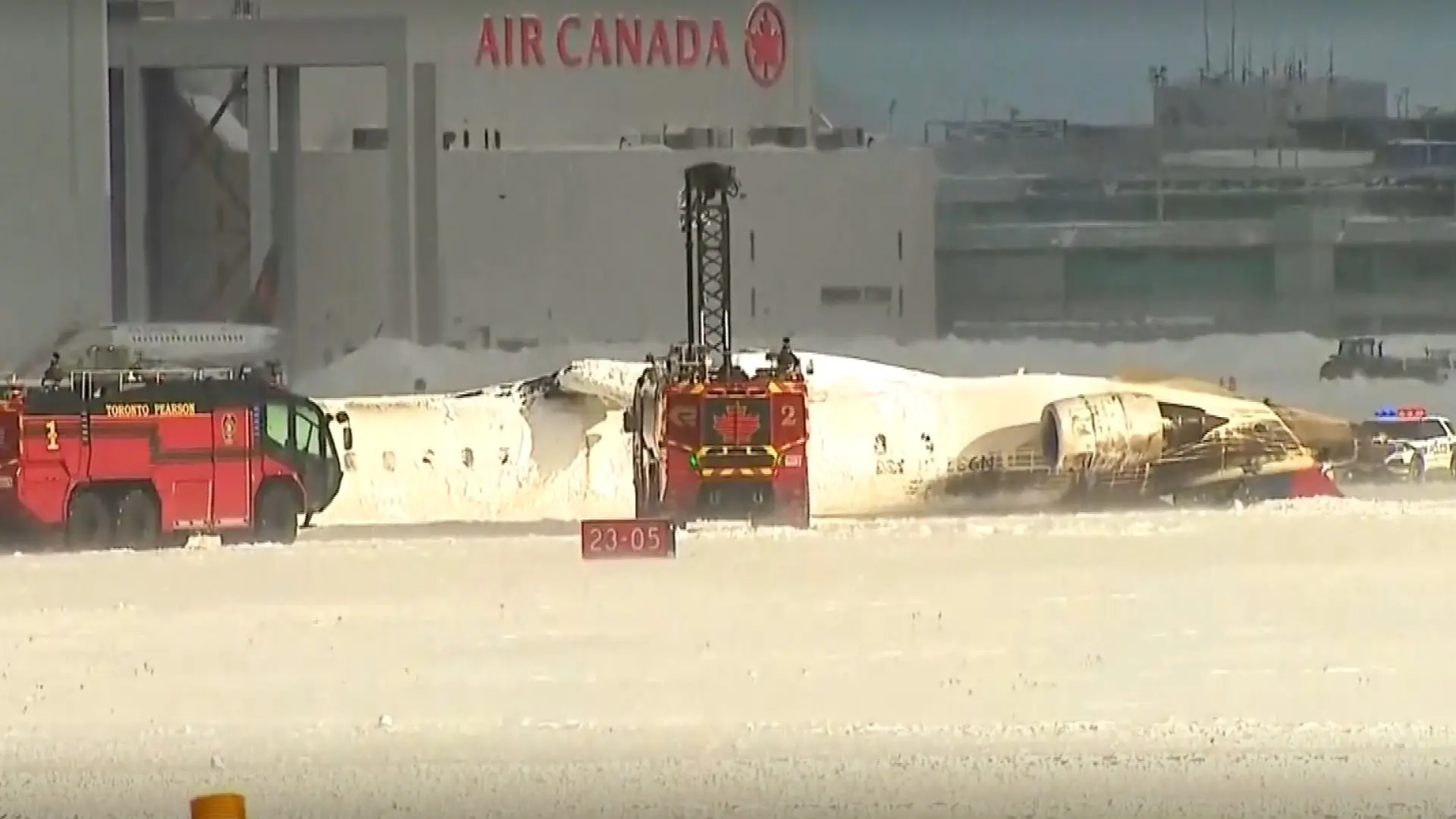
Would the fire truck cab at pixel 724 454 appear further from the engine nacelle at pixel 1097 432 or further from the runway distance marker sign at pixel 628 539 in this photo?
the engine nacelle at pixel 1097 432

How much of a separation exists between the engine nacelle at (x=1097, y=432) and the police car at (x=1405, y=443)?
0.93 m

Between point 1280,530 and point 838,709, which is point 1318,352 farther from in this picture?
point 838,709

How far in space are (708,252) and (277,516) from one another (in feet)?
7.21

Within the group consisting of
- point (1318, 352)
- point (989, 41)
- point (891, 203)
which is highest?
point (989, 41)

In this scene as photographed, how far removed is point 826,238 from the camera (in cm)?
863

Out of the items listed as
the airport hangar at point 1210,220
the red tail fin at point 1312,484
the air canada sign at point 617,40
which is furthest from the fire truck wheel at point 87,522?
the red tail fin at point 1312,484

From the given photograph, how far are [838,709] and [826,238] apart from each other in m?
3.56

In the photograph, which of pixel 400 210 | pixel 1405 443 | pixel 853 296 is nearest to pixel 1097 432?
pixel 853 296

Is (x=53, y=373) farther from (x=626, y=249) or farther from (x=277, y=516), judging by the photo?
(x=626, y=249)

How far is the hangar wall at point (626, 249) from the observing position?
861 cm

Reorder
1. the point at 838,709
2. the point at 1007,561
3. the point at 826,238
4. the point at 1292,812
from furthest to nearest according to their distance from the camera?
the point at 826,238 < the point at 1007,561 < the point at 838,709 < the point at 1292,812

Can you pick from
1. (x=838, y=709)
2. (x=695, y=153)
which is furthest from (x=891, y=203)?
(x=838, y=709)

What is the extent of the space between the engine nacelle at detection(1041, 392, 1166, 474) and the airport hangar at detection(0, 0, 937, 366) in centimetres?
73

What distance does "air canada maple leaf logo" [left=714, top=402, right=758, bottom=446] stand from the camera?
8.22 m
